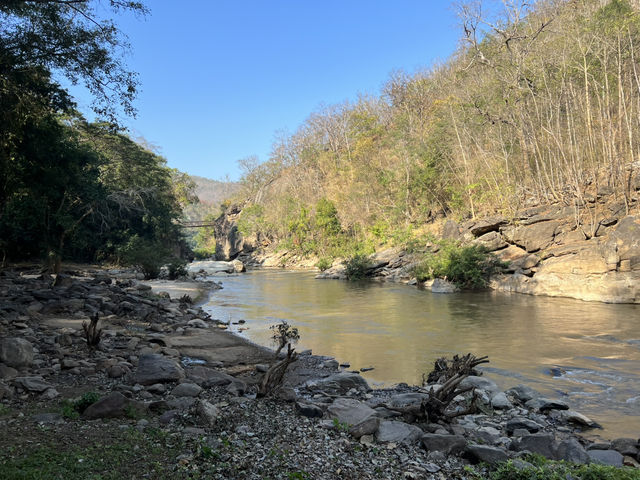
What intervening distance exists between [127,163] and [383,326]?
2422 centimetres

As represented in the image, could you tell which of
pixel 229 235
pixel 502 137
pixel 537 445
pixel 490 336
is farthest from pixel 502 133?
pixel 229 235

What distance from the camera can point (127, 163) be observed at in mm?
29812

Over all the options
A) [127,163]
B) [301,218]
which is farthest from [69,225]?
[301,218]

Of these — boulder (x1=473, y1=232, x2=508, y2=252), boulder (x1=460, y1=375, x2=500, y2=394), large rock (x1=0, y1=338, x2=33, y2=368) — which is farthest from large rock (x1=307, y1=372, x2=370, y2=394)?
boulder (x1=473, y1=232, x2=508, y2=252)

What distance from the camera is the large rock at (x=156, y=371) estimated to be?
18.3 feet

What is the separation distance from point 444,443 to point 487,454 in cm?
38

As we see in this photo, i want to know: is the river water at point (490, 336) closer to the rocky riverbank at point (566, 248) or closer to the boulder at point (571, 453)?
the rocky riverbank at point (566, 248)

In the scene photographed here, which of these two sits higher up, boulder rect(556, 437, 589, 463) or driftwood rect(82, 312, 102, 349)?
driftwood rect(82, 312, 102, 349)

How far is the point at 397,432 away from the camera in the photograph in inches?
163

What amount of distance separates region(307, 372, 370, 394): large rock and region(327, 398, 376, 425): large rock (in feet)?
4.18

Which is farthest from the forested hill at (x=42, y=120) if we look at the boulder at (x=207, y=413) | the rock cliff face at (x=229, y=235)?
the rock cliff face at (x=229, y=235)

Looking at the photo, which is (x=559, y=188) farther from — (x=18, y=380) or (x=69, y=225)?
(x=18, y=380)

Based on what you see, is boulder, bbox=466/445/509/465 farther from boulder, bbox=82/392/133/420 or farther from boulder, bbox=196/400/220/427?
boulder, bbox=82/392/133/420

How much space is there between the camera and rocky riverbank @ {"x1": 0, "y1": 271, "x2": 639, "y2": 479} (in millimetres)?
3299
